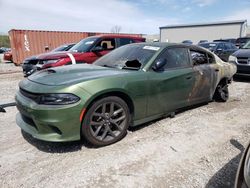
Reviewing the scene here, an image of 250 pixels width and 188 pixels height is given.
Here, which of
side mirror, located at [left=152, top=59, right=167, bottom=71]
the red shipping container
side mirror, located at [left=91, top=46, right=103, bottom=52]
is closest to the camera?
side mirror, located at [left=152, top=59, right=167, bottom=71]

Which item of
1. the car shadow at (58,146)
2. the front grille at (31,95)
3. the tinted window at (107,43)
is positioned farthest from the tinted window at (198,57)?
the tinted window at (107,43)

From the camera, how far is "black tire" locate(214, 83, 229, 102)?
219 inches

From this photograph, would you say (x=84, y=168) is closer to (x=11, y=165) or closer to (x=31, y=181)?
(x=31, y=181)

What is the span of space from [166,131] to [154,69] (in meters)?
1.07

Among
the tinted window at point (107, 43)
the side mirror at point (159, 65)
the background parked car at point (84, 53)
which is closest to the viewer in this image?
the side mirror at point (159, 65)

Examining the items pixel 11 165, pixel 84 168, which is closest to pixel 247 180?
pixel 84 168

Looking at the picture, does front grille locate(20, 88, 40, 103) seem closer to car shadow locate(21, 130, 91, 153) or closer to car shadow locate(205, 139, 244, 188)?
car shadow locate(21, 130, 91, 153)

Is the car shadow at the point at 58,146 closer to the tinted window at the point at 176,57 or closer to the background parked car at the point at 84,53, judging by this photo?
the tinted window at the point at 176,57

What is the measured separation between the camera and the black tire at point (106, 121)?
10.2 feet

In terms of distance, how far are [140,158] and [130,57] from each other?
186cm

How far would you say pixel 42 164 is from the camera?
114 inches

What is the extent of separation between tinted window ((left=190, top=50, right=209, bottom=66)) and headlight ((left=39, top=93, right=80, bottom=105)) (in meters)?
2.83

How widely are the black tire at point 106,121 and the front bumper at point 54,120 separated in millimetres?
170

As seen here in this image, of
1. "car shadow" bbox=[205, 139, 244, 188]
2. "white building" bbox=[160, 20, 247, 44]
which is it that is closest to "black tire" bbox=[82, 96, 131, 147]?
"car shadow" bbox=[205, 139, 244, 188]
